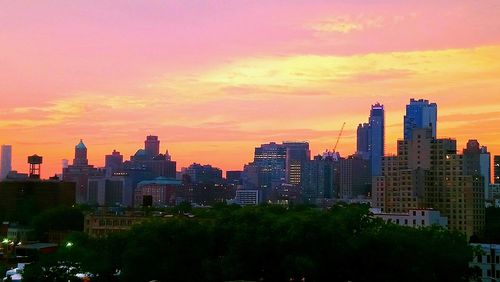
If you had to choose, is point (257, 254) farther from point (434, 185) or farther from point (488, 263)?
point (434, 185)

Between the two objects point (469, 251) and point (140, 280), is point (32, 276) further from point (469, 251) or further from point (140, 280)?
point (469, 251)

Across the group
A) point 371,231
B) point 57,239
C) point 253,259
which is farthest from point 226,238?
point 57,239

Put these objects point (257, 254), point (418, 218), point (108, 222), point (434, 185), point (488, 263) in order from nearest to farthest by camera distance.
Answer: point (257, 254), point (488, 263), point (418, 218), point (108, 222), point (434, 185)

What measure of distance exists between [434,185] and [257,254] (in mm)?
73178

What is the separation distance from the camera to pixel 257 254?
48.6 meters

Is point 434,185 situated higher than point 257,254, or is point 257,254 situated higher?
point 434,185

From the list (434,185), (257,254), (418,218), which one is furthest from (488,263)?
(434,185)

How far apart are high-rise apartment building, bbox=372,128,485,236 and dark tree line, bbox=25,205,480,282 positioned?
60034mm

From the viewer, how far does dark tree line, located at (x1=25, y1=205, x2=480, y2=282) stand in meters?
47.6

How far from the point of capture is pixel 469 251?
5625cm

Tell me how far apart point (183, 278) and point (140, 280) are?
286 cm

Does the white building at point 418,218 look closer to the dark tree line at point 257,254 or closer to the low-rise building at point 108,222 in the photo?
the low-rise building at point 108,222

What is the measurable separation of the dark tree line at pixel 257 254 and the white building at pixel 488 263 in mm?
15143

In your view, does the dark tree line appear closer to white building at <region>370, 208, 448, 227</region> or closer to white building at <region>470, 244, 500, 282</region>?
white building at <region>470, 244, 500, 282</region>
